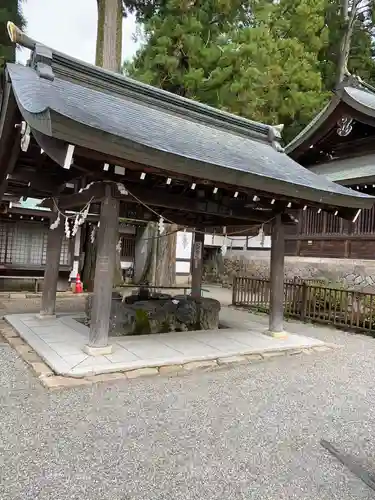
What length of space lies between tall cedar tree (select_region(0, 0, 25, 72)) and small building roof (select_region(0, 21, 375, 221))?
31.2ft

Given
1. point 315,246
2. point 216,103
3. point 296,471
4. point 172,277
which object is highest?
point 216,103

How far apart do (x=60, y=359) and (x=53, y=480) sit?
250 centimetres

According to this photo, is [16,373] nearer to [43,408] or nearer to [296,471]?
[43,408]

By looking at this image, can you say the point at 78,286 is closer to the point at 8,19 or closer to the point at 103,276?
the point at 103,276

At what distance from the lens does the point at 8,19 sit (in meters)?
14.4

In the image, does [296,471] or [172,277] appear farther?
[172,277]

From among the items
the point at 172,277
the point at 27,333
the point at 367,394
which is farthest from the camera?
the point at 172,277

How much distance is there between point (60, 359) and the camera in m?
4.88

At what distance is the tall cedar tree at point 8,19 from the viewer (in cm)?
1408

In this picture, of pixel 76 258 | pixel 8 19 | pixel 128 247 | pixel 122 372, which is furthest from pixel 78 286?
pixel 8 19

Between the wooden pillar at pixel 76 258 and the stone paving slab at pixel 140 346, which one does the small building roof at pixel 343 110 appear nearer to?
the stone paving slab at pixel 140 346

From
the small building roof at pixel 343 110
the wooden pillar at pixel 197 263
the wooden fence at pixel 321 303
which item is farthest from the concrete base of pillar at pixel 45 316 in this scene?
the small building roof at pixel 343 110

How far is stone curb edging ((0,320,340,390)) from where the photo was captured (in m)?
4.34

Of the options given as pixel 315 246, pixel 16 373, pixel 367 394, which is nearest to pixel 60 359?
pixel 16 373
